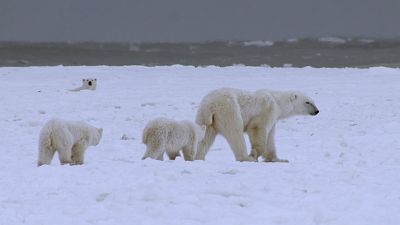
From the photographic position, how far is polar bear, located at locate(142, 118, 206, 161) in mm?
9156

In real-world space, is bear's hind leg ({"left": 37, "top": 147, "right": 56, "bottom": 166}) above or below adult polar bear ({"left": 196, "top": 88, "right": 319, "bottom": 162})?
below

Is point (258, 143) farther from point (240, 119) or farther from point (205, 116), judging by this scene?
point (205, 116)

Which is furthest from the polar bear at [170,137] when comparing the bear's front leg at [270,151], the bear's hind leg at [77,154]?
the bear's front leg at [270,151]

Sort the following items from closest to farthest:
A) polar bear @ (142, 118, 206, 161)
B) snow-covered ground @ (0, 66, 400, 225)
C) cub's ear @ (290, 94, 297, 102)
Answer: snow-covered ground @ (0, 66, 400, 225) → polar bear @ (142, 118, 206, 161) → cub's ear @ (290, 94, 297, 102)

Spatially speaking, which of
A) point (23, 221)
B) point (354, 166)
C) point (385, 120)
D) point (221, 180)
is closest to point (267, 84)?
point (385, 120)

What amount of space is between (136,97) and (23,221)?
56.2 feet

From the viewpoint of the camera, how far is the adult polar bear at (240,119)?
926 cm

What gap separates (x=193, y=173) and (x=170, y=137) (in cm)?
177

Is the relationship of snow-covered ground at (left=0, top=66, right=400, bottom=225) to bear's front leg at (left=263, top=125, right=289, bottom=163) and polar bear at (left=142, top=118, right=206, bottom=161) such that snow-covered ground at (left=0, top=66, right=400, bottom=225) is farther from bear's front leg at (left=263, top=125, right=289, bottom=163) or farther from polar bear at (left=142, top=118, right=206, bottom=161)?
bear's front leg at (left=263, top=125, right=289, bottom=163)

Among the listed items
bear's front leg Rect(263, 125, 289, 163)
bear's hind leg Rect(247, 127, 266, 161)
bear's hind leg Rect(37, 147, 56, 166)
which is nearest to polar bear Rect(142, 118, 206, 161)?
bear's hind leg Rect(247, 127, 266, 161)

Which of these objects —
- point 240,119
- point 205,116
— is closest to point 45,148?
point 205,116

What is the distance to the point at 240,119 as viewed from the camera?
9.34 metres

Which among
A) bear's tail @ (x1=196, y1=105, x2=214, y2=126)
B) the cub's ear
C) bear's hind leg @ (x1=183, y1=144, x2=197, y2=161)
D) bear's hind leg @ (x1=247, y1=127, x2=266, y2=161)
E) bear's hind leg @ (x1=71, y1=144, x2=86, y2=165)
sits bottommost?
bear's hind leg @ (x1=71, y1=144, x2=86, y2=165)

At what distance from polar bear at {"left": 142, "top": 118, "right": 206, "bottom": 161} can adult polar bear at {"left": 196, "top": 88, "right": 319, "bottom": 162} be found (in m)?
0.21
